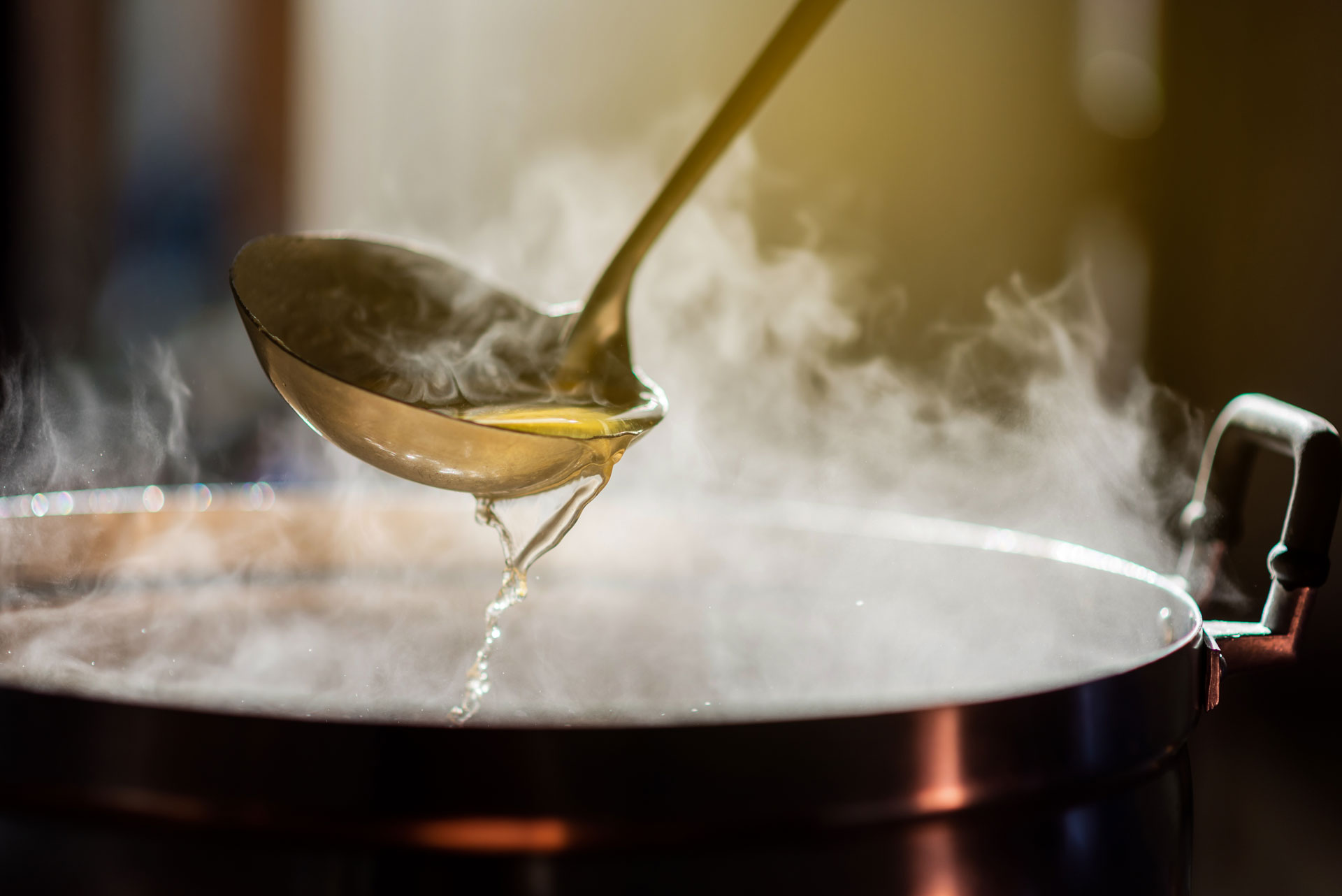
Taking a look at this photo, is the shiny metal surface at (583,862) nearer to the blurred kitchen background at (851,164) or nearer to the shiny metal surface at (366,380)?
the shiny metal surface at (366,380)

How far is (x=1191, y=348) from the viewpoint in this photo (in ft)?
4.71

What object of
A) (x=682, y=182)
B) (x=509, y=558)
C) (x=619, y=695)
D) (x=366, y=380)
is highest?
(x=682, y=182)

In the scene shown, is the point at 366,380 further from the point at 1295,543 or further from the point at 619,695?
the point at 1295,543

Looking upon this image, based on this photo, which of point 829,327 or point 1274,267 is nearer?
point 1274,267

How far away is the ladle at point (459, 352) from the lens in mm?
551

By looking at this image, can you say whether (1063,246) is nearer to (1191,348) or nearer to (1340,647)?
(1191,348)

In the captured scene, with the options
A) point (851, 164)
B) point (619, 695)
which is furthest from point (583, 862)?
point (851, 164)

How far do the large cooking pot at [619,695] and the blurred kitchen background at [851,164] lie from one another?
732mm

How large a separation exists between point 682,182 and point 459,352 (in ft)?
0.60

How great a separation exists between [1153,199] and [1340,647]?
0.63 metres

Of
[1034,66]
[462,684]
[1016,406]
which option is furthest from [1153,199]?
[462,684]

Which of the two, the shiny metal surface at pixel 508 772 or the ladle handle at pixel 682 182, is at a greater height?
the ladle handle at pixel 682 182

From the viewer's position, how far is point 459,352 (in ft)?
2.28

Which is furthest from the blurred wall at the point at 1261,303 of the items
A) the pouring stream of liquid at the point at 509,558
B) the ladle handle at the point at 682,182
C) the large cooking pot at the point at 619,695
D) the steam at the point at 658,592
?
the ladle handle at the point at 682,182
